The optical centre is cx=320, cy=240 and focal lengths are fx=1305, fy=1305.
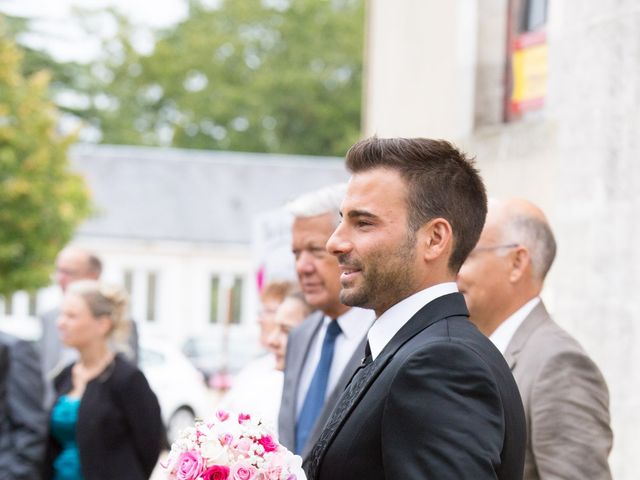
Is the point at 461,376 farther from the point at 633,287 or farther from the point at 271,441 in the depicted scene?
the point at 633,287

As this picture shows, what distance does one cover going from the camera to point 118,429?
263 inches

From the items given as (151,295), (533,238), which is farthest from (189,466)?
(151,295)

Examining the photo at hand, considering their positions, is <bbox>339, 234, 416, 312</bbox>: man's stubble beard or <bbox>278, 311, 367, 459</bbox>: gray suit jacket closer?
<bbox>339, 234, 416, 312</bbox>: man's stubble beard

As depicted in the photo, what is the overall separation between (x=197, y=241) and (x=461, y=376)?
165 ft

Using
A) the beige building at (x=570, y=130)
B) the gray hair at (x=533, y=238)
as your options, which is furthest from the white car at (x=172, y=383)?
the gray hair at (x=533, y=238)

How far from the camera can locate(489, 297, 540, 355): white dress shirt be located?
474cm

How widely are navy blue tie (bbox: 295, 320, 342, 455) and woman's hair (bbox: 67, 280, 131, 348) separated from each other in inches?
91.6

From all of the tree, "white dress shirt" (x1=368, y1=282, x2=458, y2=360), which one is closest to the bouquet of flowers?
"white dress shirt" (x1=368, y1=282, x2=458, y2=360)

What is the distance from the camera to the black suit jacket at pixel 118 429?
6.59 metres

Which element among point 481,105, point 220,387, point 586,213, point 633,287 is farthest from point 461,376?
point 220,387

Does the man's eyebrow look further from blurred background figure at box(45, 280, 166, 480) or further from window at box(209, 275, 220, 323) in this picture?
window at box(209, 275, 220, 323)

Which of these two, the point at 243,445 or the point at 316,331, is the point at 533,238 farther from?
the point at 243,445

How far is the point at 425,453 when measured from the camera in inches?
107

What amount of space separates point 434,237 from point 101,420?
3944 millimetres
